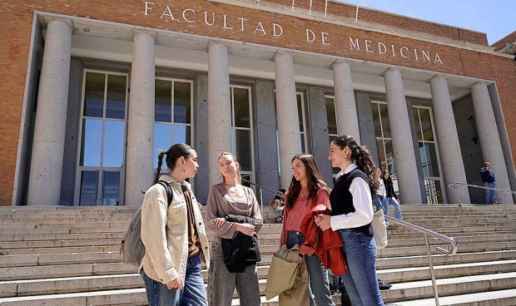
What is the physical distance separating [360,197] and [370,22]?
53.7ft

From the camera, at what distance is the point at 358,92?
65.4 ft

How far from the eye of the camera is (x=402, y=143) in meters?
15.6

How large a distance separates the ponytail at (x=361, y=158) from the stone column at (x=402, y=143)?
1295cm

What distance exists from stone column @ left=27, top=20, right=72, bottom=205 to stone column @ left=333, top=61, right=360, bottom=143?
1007 centimetres

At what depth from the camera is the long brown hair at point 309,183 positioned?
3467 millimetres

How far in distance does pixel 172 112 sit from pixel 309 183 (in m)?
14.3

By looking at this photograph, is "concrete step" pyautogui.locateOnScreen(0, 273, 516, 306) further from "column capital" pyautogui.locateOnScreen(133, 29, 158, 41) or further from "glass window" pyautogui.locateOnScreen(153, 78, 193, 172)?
"glass window" pyautogui.locateOnScreen(153, 78, 193, 172)

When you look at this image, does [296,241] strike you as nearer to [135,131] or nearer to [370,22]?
[135,131]

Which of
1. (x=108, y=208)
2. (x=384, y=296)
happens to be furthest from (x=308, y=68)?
(x=384, y=296)

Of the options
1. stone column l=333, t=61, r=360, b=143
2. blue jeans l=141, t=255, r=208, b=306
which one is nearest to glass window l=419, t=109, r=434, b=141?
stone column l=333, t=61, r=360, b=143

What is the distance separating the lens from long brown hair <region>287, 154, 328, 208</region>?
3467 mm

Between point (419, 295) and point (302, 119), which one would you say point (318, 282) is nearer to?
point (419, 295)

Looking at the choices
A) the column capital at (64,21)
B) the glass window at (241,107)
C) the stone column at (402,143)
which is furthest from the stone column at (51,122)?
the stone column at (402,143)

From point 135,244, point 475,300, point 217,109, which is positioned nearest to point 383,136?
point 217,109
